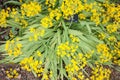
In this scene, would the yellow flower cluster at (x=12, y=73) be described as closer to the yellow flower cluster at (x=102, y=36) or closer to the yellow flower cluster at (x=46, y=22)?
the yellow flower cluster at (x=46, y=22)

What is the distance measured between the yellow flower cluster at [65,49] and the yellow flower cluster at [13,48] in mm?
604

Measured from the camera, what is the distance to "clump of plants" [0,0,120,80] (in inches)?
176

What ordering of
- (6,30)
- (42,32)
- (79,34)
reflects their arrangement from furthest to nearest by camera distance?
(6,30)
(79,34)
(42,32)

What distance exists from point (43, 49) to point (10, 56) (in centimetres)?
54

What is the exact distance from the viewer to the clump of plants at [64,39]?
14.7ft

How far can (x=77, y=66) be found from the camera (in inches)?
176

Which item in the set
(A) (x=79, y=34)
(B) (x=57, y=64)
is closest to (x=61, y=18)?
(A) (x=79, y=34)

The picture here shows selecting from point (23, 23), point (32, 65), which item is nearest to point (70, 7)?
point (23, 23)

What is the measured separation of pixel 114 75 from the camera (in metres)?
4.93

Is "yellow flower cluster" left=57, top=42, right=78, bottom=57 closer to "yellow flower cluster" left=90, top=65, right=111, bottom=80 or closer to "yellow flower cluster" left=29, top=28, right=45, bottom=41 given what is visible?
"yellow flower cluster" left=29, top=28, right=45, bottom=41

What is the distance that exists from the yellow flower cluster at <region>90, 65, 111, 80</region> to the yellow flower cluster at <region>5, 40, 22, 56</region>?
1202 mm

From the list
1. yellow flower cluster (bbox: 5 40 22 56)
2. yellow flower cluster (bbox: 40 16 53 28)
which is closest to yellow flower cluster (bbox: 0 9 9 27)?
yellow flower cluster (bbox: 5 40 22 56)

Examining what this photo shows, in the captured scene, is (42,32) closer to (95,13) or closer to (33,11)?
(33,11)

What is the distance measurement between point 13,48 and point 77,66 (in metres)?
1.02
